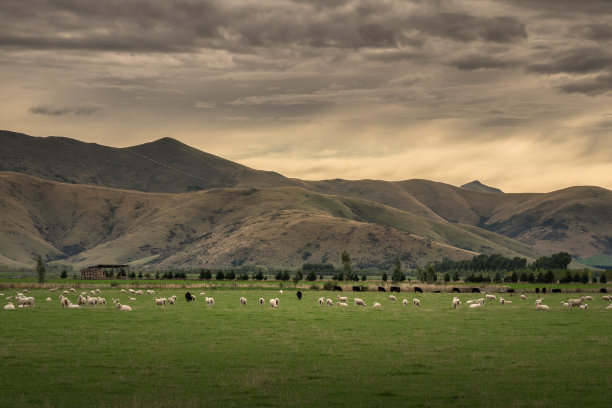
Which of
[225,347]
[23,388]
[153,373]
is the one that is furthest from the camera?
[225,347]

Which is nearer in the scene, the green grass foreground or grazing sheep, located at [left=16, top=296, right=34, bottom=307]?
the green grass foreground

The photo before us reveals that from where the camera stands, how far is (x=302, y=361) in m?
30.5

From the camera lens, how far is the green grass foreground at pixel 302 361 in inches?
897

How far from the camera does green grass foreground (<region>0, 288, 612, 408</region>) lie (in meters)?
22.8

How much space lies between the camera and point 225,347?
34.9 metres

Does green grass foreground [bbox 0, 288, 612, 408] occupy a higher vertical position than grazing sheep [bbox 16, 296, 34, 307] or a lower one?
lower

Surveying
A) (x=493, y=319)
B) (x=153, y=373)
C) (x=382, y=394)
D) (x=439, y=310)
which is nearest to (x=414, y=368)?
(x=382, y=394)

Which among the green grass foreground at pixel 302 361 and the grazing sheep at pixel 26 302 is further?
the grazing sheep at pixel 26 302

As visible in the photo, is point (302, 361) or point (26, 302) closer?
point (302, 361)

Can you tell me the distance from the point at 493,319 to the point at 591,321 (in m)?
7.16

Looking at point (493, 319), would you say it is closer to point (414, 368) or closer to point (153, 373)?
point (414, 368)

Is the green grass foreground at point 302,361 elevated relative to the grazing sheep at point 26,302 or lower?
lower

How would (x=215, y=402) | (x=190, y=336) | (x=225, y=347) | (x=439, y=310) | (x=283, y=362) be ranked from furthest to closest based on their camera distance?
(x=439, y=310) < (x=190, y=336) < (x=225, y=347) < (x=283, y=362) < (x=215, y=402)

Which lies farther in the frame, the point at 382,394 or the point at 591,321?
the point at 591,321
